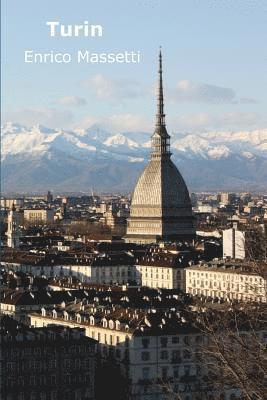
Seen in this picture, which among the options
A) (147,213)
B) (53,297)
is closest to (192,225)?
(147,213)

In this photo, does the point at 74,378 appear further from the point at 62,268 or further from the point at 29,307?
the point at 62,268

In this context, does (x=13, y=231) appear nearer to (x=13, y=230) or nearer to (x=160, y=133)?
(x=13, y=230)

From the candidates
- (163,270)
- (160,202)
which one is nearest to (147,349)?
(163,270)

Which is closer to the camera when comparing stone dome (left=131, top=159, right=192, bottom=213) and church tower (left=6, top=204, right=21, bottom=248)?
church tower (left=6, top=204, right=21, bottom=248)

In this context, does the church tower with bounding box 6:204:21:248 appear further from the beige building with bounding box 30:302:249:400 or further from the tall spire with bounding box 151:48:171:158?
the beige building with bounding box 30:302:249:400

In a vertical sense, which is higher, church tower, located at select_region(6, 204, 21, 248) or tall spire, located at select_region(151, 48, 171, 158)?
tall spire, located at select_region(151, 48, 171, 158)

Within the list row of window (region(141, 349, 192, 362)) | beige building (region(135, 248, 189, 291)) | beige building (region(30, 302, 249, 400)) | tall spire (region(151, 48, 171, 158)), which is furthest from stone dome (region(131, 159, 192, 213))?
row of window (region(141, 349, 192, 362))

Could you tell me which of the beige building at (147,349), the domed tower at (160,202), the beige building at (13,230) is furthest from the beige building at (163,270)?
the beige building at (147,349)
